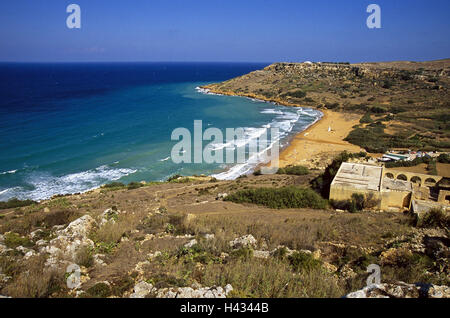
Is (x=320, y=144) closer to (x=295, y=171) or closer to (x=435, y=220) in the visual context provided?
(x=295, y=171)

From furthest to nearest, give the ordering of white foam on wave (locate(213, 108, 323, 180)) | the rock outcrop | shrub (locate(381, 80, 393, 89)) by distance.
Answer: shrub (locate(381, 80, 393, 89)) → white foam on wave (locate(213, 108, 323, 180)) → the rock outcrop

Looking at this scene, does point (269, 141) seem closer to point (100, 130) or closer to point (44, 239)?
point (100, 130)

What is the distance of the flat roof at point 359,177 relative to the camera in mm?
15289

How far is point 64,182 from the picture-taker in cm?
2597

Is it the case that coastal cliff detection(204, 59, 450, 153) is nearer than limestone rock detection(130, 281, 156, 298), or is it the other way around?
limestone rock detection(130, 281, 156, 298)

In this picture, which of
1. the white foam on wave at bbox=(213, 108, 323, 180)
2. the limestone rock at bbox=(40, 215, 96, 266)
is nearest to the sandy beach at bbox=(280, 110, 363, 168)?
the white foam on wave at bbox=(213, 108, 323, 180)

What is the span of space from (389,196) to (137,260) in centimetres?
1332

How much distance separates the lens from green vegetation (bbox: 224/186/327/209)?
50.8ft

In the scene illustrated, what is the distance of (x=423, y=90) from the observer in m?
63.9

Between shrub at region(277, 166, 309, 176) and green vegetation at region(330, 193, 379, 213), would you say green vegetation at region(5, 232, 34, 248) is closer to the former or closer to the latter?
green vegetation at region(330, 193, 379, 213)
